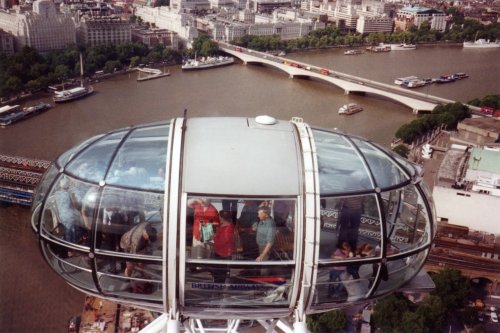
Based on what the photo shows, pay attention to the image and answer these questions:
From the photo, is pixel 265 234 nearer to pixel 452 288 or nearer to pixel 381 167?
pixel 381 167

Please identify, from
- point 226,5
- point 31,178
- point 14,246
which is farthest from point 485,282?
point 226,5

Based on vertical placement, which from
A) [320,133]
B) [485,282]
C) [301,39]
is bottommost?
[485,282]

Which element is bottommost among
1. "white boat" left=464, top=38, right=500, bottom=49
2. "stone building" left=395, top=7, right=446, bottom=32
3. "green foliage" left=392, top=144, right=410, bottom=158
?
"green foliage" left=392, top=144, right=410, bottom=158

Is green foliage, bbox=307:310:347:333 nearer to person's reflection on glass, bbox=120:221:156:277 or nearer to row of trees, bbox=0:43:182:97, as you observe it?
person's reflection on glass, bbox=120:221:156:277

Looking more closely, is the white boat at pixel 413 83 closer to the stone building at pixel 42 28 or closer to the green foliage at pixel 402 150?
the green foliage at pixel 402 150

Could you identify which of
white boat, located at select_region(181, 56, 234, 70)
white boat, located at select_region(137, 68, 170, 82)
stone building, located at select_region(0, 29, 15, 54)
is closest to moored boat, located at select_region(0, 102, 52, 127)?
white boat, located at select_region(137, 68, 170, 82)

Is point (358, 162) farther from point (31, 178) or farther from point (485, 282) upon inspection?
point (31, 178)

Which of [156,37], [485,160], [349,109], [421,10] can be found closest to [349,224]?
[485,160]
